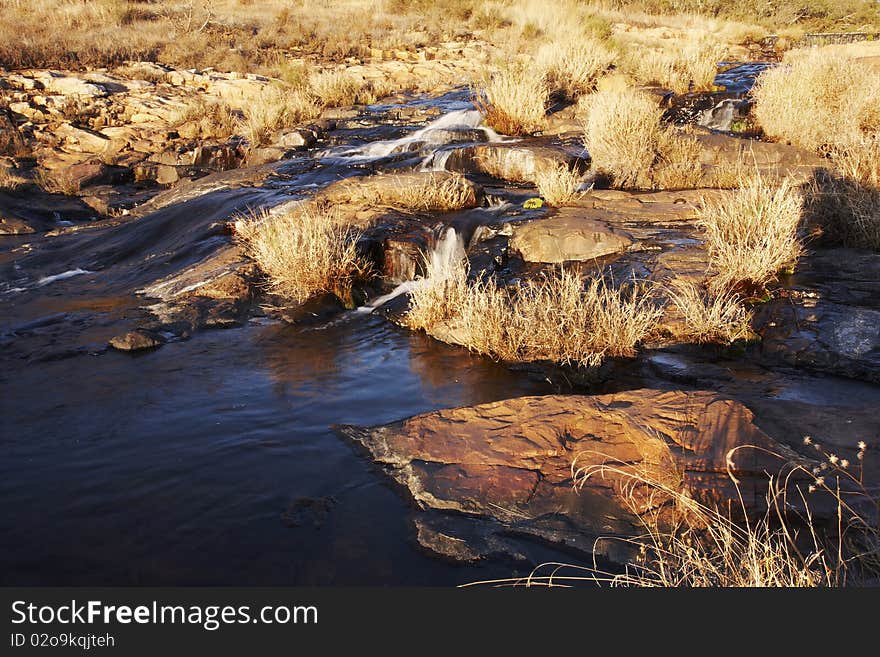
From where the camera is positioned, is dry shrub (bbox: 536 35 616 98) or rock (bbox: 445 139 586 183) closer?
rock (bbox: 445 139 586 183)

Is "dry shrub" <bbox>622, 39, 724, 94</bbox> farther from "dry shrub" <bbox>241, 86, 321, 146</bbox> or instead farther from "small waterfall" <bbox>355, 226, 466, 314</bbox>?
"small waterfall" <bbox>355, 226, 466, 314</bbox>

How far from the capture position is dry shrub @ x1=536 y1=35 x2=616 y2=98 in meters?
15.1

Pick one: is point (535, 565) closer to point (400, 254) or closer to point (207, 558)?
point (207, 558)

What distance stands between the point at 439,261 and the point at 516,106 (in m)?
6.35

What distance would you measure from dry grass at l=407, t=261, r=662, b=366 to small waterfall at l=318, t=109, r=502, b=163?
275 inches

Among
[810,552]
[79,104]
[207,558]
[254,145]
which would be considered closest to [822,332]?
[810,552]

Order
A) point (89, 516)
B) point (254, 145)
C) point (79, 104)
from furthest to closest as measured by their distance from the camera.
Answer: point (79, 104)
point (254, 145)
point (89, 516)

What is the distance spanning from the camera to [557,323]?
18.9 feet

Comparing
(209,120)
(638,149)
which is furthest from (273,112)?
(638,149)

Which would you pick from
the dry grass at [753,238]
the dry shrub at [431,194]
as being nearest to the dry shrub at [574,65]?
the dry shrub at [431,194]

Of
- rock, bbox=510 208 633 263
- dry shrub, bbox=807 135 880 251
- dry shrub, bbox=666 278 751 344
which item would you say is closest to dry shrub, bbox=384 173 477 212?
rock, bbox=510 208 633 263

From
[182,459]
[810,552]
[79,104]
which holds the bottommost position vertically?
[182,459]

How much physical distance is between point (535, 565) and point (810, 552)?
124 cm

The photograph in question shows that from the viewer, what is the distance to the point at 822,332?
18.2ft
